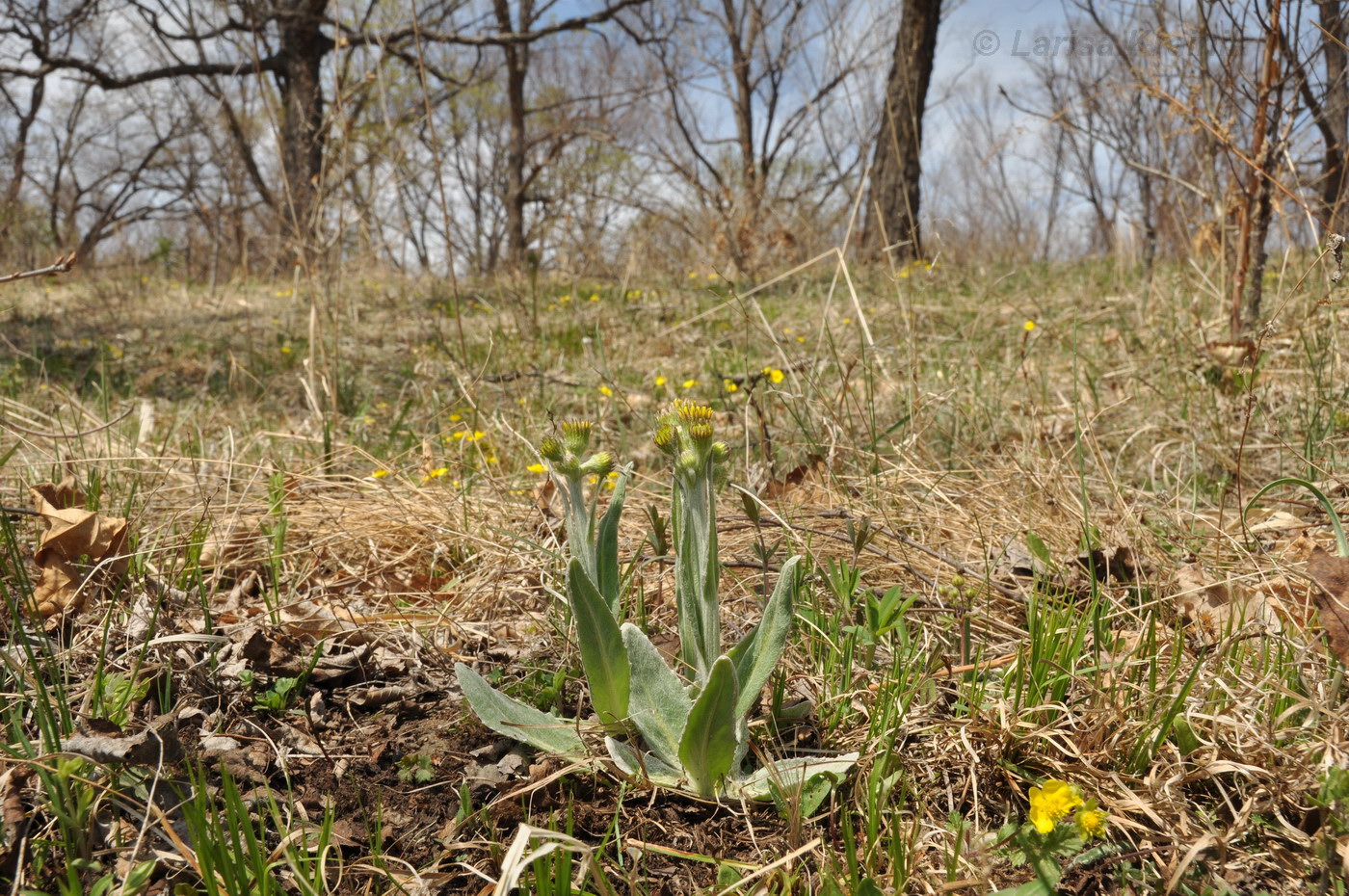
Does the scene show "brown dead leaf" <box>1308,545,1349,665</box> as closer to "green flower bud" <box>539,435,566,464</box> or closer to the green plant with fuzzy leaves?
the green plant with fuzzy leaves

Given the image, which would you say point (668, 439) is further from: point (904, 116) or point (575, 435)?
point (904, 116)

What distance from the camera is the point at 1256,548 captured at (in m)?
1.66

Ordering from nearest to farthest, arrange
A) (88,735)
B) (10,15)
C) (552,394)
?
(88,735)
(552,394)
(10,15)

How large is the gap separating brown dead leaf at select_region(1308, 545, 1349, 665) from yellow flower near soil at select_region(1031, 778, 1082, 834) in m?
0.52

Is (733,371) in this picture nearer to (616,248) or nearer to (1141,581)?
(1141,581)

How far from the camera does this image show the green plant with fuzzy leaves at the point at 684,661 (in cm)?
107

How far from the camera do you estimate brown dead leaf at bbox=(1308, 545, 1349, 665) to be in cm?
120

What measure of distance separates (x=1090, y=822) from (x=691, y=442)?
653 millimetres

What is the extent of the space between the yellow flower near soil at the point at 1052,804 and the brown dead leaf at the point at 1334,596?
0.52 meters

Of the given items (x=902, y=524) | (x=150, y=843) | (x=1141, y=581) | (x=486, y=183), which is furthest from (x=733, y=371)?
(x=486, y=183)

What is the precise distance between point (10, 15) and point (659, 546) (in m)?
13.0

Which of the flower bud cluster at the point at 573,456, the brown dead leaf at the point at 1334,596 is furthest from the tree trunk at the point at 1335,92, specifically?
the flower bud cluster at the point at 573,456

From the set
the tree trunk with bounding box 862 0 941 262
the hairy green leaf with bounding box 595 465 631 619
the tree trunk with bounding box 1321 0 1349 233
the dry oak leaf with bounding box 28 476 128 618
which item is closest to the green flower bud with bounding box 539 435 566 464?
the hairy green leaf with bounding box 595 465 631 619

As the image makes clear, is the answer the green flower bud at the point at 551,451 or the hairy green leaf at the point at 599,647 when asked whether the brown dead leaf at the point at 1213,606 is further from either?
the green flower bud at the point at 551,451
